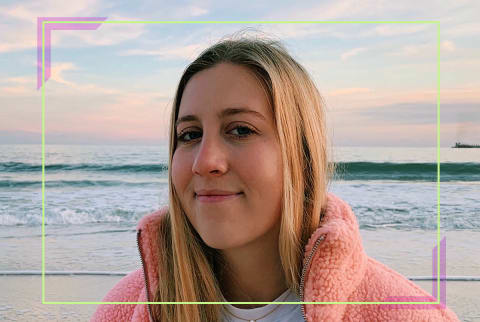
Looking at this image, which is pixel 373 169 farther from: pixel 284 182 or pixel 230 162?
pixel 230 162

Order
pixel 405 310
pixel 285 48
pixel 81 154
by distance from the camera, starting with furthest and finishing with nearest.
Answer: pixel 81 154 < pixel 285 48 < pixel 405 310

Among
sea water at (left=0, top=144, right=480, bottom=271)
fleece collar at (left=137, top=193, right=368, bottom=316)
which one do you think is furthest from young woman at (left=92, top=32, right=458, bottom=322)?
sea water at (left=0, top=144, right=480, bottom=271)

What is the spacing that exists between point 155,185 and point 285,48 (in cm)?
832

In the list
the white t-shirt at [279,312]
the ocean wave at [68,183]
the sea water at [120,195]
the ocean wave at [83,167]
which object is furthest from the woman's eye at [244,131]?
the ocean wave at [83,167]

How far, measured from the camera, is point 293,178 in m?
1.46

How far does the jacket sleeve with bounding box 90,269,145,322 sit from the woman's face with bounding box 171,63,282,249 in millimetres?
351

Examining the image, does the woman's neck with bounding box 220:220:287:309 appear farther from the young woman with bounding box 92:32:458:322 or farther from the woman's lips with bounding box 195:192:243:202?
the woman's lips with bounding box 195:192:243:202

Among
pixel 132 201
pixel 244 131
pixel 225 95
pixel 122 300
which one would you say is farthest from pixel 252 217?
pixel 132 201

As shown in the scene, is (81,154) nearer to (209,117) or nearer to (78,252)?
(78,252)

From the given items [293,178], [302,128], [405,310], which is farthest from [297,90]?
[405,310]

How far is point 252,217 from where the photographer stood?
1.37 metres

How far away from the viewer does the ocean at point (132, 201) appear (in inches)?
191

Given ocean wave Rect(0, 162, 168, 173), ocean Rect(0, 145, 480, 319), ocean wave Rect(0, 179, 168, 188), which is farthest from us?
ocean wave Rect(0, 162, 168, 173)

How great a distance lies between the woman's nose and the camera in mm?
1321
